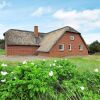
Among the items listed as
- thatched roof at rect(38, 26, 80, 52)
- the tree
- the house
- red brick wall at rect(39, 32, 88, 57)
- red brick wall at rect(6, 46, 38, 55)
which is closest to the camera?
thatched roof at rect(38, 26, 80, 52)

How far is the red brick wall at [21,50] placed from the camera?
41.9 metres

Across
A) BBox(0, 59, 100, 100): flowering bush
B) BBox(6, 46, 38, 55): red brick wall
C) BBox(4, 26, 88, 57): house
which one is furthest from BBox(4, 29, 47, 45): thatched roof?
BBox(0, 59, 100, 100): flowering bush

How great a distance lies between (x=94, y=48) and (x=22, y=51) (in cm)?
1671

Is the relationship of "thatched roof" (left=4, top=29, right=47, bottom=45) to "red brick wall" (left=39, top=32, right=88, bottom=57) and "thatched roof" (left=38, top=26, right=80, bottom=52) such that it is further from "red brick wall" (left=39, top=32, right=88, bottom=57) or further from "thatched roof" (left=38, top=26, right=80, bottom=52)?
"red brick wall" (left=39, top=32, right=88, bottom=57)

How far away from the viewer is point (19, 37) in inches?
1704

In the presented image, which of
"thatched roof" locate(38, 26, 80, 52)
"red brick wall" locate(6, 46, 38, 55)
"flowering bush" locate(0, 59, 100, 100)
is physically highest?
"thatched roof" locate(38, 26, 80, 52)

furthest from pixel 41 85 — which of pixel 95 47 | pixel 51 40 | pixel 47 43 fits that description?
pixel 95 47

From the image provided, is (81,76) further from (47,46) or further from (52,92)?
(47,46)

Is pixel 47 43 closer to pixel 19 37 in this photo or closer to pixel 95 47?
pixel 19 37

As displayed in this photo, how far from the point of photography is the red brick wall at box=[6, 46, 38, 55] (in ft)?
137

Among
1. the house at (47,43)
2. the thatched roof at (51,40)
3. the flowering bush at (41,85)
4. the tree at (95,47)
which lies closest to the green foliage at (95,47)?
the tree at (95,47)

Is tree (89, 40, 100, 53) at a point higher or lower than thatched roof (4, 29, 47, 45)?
lower

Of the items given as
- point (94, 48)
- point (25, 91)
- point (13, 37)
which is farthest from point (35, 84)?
point (94, 48)

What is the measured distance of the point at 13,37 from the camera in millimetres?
42469
